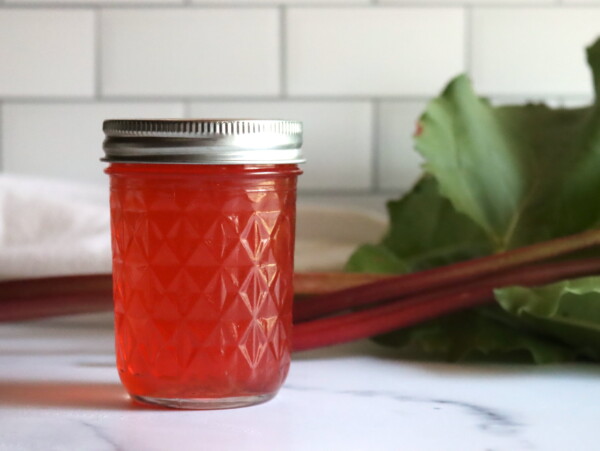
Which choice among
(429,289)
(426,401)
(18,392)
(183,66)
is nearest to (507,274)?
(429,289)

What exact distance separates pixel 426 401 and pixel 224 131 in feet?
0.88

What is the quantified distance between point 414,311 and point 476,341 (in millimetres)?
64

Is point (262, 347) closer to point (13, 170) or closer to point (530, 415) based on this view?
point (530, 415)

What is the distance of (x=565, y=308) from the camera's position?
2.59 feet

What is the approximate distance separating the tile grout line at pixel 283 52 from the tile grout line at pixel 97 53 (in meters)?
0.26

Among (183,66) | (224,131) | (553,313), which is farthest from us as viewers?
(183,66)

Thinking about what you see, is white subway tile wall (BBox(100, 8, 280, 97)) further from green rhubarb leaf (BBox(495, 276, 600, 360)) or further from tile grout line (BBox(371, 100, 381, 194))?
green rhubarb leaf (BBox(495, 276, 600, 360))

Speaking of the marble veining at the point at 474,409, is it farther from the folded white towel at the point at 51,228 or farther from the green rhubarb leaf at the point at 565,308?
the folded white towel at the point at 51,228

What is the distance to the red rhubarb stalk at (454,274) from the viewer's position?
86 cm

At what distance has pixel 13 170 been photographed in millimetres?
1333

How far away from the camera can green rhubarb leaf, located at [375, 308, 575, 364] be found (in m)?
0.84

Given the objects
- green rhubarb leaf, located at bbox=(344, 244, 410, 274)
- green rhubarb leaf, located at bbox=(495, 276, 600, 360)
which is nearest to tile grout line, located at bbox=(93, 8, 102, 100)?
green rhubarb leaf, located at bbox=(344, 244, 410, 274)

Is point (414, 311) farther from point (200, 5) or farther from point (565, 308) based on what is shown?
point (200, 5)

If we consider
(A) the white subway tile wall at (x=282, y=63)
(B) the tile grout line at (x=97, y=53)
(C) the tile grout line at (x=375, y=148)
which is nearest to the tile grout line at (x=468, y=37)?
(A) the white subway tile wall at (x=282, y=63)
